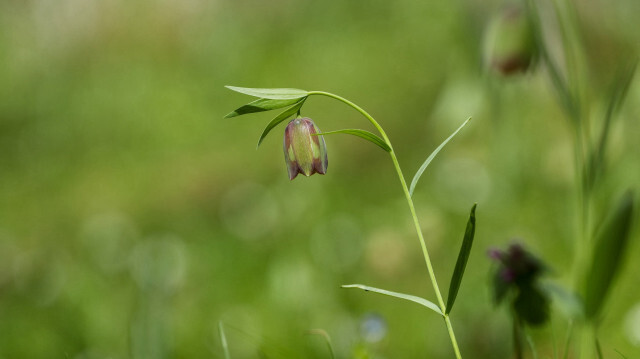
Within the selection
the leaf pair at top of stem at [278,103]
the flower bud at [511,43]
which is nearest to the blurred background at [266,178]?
the flower bud at [511,43]

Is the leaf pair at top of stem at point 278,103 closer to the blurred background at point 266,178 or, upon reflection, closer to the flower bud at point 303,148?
the flower bud at point 303,148

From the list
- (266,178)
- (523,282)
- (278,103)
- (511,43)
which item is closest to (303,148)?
(278,103)

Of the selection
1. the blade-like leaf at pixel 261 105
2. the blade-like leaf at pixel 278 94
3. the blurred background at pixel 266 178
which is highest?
the blade-like leaf at pixel 278 94

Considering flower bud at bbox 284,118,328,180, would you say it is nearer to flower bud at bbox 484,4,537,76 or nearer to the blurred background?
the blurred background

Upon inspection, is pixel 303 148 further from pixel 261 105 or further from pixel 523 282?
pixel 523 282

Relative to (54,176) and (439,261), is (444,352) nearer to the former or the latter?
(439,261)

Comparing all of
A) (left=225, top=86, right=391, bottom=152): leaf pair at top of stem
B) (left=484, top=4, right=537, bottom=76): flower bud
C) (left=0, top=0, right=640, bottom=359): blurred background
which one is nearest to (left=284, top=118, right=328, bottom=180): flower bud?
(left=225, top=86, right=391, bottom=152): leaf pair at top of stem
